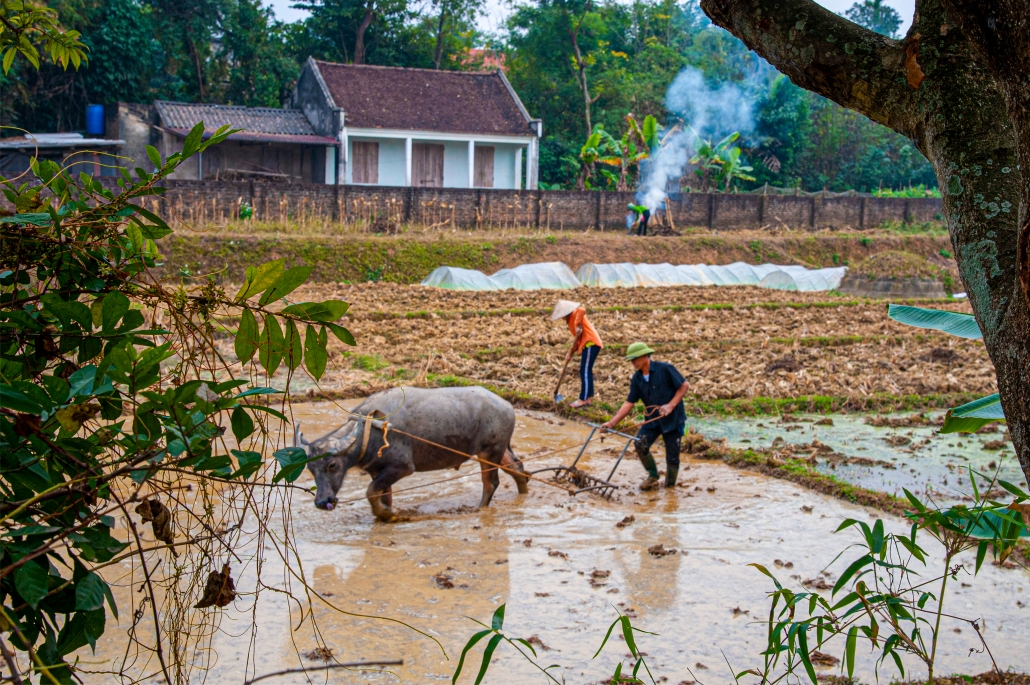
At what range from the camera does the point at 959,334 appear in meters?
4.49

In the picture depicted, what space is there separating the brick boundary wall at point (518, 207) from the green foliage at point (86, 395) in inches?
627

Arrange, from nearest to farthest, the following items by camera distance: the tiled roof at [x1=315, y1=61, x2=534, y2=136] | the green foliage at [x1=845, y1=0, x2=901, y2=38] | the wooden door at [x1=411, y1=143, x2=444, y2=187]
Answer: the tiled roof at [x1=315, y1=61, x2=534, y2=136]
the wooden door at [x1=411, y1=143, x2=444, y2=187]
the green foliage at [x1=845, y1=0, x2=901, y2=38]

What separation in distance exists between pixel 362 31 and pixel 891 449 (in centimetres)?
2586

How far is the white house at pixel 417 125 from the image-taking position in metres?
26.2

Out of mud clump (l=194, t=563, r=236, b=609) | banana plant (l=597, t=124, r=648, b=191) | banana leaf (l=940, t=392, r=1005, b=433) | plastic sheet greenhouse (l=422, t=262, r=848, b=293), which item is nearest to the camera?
mud clump (l=194, t=563, r=236, b=609)

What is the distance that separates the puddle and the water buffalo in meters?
3.03

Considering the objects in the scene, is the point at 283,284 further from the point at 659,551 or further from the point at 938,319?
the point at 659,551

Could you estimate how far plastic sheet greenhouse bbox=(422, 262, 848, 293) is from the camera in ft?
65.1

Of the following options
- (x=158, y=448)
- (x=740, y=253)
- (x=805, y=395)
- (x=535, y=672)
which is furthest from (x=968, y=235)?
(x=740, y=253)

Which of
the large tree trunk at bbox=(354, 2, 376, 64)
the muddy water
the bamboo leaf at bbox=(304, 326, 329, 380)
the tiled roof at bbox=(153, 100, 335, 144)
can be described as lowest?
the muddy water

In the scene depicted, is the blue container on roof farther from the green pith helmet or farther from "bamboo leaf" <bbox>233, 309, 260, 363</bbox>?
"bamboo leaf" <bbox>233, 309, 260, 363</bbox>

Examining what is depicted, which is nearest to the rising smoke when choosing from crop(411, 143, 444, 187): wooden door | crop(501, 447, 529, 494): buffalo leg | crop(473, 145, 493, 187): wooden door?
crop(473, 145, 493, 187): wooden door

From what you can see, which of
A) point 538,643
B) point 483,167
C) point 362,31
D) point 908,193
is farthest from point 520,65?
point 538,643

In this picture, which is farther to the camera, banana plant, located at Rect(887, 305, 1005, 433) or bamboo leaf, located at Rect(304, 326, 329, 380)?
banana plant, located at Rect(887, 305, 1005, 433)
